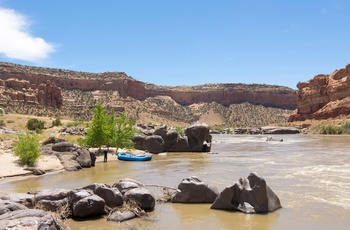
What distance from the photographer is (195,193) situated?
13648mm

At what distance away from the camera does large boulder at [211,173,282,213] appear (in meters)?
12.1

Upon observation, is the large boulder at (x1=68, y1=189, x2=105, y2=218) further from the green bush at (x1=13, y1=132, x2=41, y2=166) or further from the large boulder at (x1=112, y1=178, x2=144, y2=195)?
the green bush at (x1=13, y1=132, x2=41, y2=166)

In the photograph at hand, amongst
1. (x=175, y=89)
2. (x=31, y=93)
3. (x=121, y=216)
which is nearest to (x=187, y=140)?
(x=121, y=216)

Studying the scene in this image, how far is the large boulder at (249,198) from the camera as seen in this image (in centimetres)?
1207

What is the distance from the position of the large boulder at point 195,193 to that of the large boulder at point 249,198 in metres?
0.93

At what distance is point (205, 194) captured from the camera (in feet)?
44.6

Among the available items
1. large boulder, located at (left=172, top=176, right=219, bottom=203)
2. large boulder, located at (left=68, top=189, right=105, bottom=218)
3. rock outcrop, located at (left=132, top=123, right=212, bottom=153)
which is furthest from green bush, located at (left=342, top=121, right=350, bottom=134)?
large boulder, located at (left=68, top=189, right=105, bottom=218)

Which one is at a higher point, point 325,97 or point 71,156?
point 325,97

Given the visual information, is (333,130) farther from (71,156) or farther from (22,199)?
(22,199)

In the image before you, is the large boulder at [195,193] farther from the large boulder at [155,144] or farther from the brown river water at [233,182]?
the large boulder at [155,144]

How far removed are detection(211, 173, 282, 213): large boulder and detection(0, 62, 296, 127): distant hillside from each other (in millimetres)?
88041

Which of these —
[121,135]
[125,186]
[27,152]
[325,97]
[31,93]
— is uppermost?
[325,97]

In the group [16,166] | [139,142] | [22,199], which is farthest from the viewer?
[139,142]

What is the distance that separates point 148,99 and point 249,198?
16028 cm
